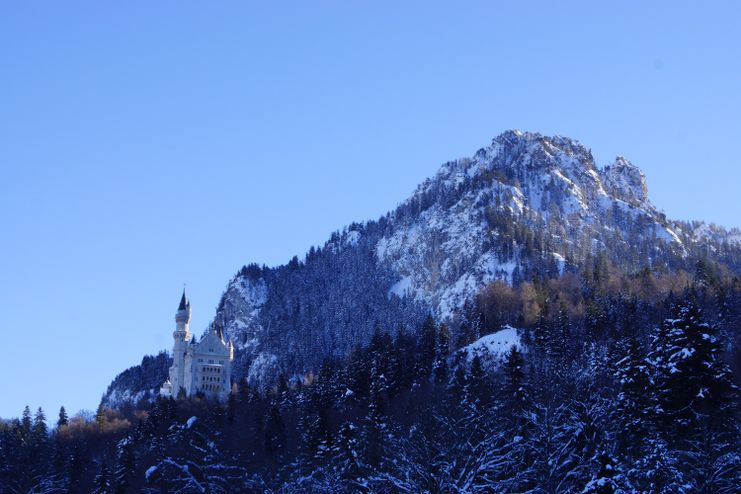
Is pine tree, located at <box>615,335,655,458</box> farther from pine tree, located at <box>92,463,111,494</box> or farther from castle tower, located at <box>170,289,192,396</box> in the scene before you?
castle tower, located at <box>170,289,192,396</box>

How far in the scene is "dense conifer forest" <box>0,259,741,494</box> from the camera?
47688mm

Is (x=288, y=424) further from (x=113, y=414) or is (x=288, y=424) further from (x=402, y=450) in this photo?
(x=113, y=414)

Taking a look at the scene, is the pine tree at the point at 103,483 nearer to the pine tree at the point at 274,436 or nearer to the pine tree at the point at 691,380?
the pine tree at the point at 274,436

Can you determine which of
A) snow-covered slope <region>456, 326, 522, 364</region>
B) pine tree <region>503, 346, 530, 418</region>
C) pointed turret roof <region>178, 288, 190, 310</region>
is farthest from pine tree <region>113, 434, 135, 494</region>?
pointed turret roof <region>178, 288, 190, 310</region>

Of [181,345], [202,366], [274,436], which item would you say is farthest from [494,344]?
[181,345]

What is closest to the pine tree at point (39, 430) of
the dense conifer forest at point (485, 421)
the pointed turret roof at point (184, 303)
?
the dense conifer forest at point (485, 421)

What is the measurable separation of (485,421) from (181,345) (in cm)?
13059

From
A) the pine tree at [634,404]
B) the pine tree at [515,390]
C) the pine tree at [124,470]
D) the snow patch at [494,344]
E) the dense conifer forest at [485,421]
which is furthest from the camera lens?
the snow patch at [494,344]

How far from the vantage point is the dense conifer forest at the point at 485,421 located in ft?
156

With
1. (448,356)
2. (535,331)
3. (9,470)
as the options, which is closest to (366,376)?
(448,356)

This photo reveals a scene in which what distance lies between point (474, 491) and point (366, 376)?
227ft

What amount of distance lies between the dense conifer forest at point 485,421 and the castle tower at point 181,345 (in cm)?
2141

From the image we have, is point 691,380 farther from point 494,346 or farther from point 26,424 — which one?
point 26,424

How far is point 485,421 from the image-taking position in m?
63.0
